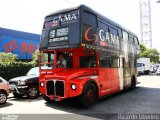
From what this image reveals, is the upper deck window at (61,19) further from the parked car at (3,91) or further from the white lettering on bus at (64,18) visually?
the parked car at (3,91)

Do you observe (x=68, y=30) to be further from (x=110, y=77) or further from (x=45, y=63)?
(x=110, y=77)

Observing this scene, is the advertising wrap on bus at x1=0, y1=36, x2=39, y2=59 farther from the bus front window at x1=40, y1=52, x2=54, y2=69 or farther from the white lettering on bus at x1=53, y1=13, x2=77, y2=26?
the white lettering on bus at x1=53, y1=13, x2=77, y2=26

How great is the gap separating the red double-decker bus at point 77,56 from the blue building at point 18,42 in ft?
94.5

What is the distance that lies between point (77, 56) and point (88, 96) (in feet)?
5.99

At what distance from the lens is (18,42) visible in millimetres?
39375

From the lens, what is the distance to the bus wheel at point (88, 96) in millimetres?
8789

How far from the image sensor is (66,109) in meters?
8.91

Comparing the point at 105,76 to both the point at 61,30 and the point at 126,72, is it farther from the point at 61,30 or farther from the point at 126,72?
the point at 126,72

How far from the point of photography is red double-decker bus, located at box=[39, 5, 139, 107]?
29.0 ft

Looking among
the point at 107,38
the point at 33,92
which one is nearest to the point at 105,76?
the point at 107,38

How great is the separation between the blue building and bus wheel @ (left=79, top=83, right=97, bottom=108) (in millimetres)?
30193

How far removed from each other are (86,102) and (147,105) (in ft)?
8.96

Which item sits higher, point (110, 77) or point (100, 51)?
point (100, 51)

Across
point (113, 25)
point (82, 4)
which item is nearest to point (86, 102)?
point (82, 4)
